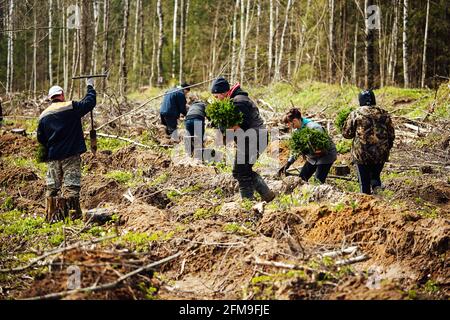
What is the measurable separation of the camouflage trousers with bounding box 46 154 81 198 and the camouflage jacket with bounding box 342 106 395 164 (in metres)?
4.31

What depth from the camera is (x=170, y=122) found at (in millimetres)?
14117

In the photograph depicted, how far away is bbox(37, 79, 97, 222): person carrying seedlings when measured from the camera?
8180 mm

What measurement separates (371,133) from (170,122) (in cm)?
708

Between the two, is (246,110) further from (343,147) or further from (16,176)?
(16,176)

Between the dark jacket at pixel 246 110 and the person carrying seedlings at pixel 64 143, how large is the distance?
2.19 m

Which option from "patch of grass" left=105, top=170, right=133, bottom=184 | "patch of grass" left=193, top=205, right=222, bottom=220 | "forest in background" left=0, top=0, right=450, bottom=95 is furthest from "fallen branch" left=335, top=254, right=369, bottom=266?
"forest in background" left=0, top=0, right=450, bottom=95

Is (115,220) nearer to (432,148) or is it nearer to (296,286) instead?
(296,286)

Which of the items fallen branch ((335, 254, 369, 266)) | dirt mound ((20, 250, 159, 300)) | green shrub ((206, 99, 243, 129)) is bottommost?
dirt mound ((20, 250, 159, 300))

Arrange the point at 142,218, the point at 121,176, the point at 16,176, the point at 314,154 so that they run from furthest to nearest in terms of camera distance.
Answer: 1. the point at 121,176
2. the point at 16,176
3. the point at 314,154
4. the point at 142,218

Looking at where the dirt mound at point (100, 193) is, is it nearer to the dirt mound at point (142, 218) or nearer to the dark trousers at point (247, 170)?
the dirt mound at point (142, 218)

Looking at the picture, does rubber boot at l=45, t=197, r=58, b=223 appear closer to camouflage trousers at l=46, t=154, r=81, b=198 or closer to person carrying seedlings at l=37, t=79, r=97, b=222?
person carrying seedlings at l=37, t=79, r=97, b=222

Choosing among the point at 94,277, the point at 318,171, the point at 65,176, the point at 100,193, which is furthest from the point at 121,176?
the point at 94,277

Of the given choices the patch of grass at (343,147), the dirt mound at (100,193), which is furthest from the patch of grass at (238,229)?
the patch of grass at (343,147)

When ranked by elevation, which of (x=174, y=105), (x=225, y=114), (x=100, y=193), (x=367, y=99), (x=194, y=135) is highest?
(x=367, y=99)
